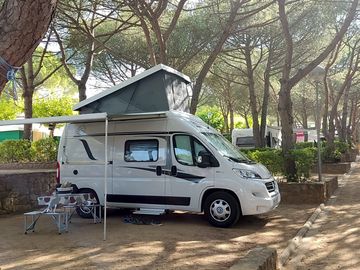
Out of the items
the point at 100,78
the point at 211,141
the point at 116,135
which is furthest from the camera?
the point at 100,78

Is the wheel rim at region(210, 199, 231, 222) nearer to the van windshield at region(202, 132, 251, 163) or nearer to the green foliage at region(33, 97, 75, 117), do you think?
the van windshield at region(202, 132, 251, 163)

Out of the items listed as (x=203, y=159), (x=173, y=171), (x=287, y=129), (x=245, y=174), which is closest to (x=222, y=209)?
(x=245, y=174)

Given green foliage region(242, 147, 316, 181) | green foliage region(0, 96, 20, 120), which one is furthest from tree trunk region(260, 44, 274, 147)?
green foliage region(0, 96, 20, 120)

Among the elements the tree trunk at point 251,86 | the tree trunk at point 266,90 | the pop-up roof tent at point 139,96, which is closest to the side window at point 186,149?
the pop-up roof tent at point 139,96

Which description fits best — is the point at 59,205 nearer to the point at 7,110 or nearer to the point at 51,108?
the point at 51,108

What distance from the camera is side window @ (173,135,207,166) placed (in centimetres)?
819

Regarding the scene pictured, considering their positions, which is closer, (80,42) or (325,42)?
(80,42)

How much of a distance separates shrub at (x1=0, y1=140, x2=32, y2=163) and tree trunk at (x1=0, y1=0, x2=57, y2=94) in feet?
47.9

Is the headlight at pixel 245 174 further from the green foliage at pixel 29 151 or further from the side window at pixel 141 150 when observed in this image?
the green foliage at pixel 29 151

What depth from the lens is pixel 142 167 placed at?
28.0ft

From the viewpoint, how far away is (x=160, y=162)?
27.5 feet

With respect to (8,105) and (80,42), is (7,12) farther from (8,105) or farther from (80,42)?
(8,105)

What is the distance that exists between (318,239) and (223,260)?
2.13 meters

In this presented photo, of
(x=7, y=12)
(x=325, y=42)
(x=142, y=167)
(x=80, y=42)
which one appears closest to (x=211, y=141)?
(x=142, y=167)
